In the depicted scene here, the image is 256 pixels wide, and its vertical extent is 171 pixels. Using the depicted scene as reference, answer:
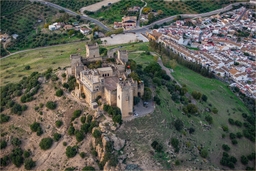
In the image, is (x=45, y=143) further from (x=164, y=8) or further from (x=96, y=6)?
(x=164, y=8)

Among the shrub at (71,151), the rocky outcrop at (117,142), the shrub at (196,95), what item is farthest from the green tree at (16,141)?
the shrub at (196,95)

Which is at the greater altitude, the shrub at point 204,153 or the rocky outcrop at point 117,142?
the rocky outcrop at point 117,142

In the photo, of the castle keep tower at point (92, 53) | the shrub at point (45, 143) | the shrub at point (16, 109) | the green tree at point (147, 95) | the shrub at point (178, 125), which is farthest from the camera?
the castle keep tower at point (92, 53)

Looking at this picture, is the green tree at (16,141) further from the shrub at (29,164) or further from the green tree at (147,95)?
the green tree at (147,95)

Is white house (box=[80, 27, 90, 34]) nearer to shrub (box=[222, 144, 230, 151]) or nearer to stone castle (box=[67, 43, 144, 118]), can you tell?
stone castle (box=[67, 43, 144, 118])

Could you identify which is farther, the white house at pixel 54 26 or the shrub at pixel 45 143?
the white house at pixel 54 26

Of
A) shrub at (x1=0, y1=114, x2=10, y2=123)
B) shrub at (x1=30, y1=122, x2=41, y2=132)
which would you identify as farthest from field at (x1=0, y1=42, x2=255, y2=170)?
shrub at (x1=0, y1=114, x2=10, y2=123)

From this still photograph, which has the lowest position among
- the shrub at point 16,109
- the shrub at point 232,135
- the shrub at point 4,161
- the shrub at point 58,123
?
the shrub at point 232,135
